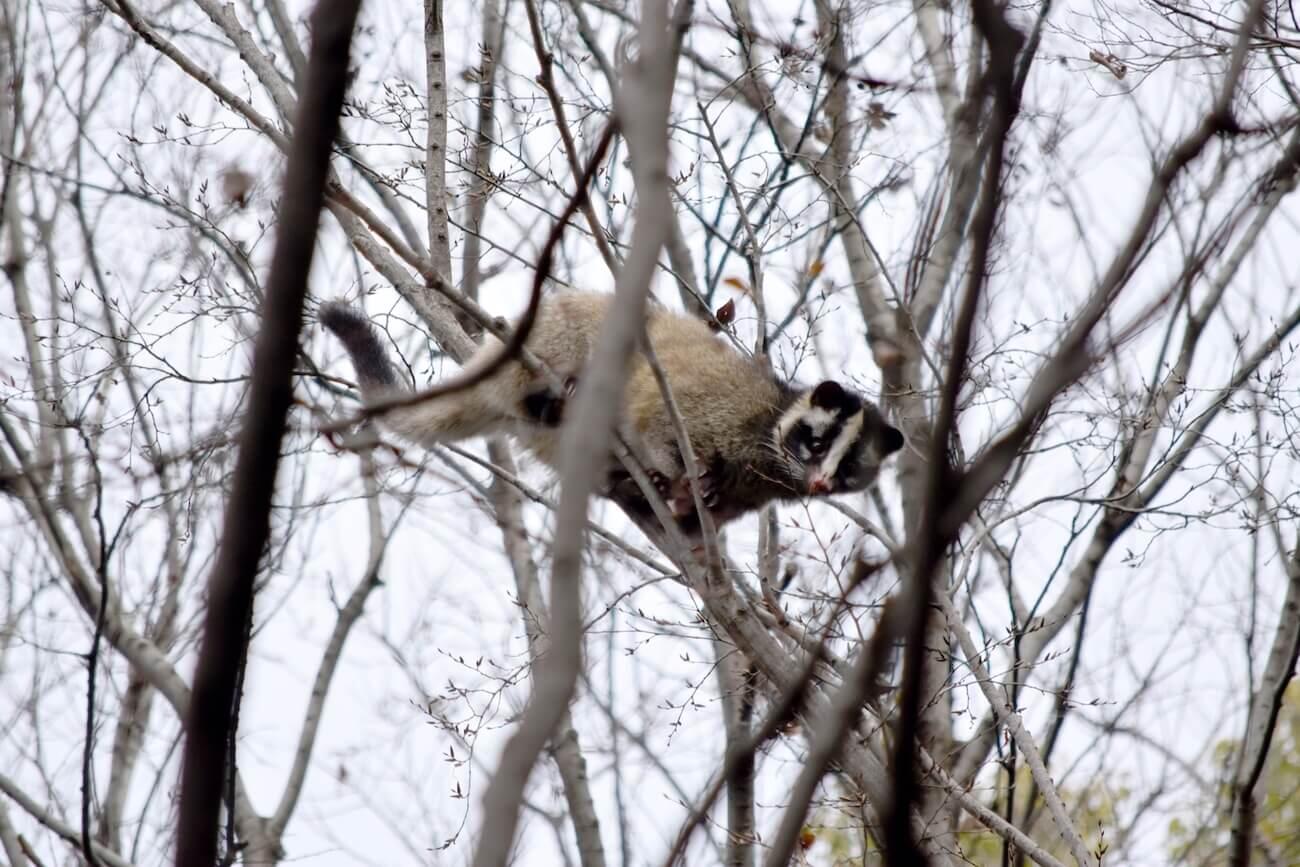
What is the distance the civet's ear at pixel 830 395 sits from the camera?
6742 mm

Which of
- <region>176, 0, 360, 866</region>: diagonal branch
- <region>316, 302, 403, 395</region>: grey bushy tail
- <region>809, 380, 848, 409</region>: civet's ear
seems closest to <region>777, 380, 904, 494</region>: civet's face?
<region>809, 380, 848, 409</region>: civet's ear

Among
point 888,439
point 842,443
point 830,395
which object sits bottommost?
point 842,443

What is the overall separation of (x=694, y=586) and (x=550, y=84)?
1.80 meters

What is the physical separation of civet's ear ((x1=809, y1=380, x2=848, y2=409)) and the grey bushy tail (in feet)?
6.71

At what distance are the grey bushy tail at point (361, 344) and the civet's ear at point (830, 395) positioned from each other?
204 cm

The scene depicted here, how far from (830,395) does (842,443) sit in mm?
249

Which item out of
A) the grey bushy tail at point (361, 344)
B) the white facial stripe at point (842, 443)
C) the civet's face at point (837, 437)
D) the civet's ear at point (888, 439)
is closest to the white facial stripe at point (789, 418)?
the civet's face at point (837, 437)

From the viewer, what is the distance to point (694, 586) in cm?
455

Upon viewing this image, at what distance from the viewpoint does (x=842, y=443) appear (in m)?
6.69

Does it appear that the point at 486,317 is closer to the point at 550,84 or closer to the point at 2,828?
the point at 550,84

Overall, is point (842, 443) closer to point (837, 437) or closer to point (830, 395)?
point (837, 437)

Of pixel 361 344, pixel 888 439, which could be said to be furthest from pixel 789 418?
pixel 361 344

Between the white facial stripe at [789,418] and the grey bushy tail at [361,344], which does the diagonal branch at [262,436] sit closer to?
the grey bushy tail at [361,344]

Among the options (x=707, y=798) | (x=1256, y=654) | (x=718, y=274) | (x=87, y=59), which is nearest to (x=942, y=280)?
(x=718, y=274)
